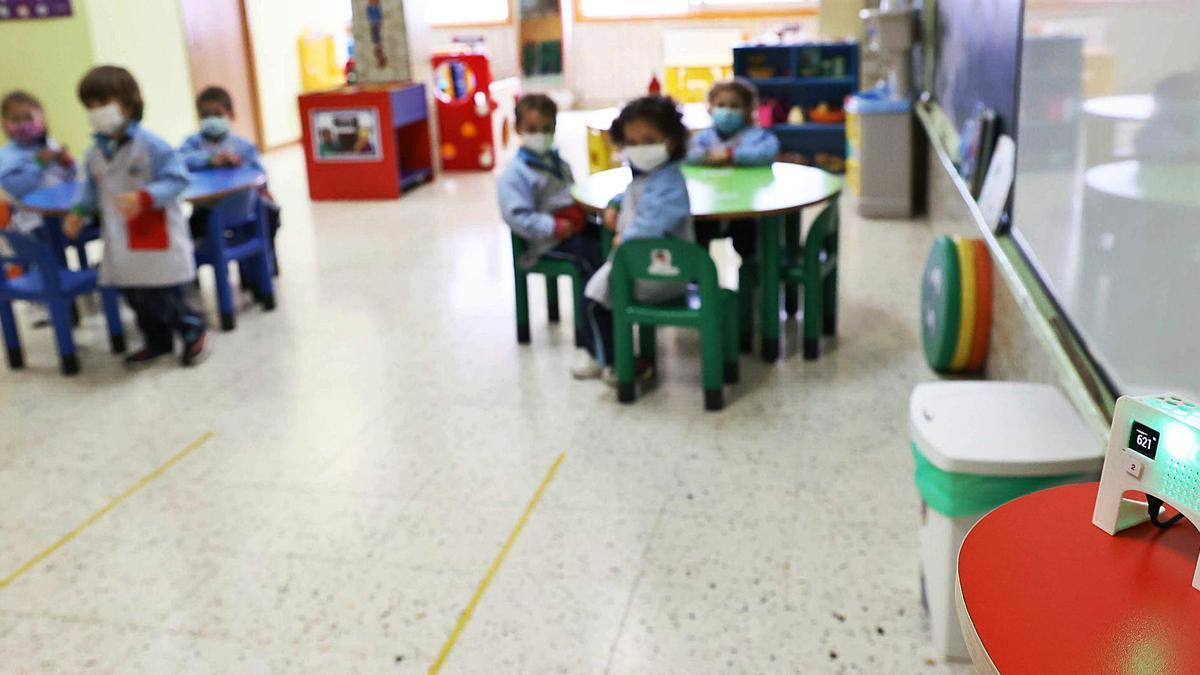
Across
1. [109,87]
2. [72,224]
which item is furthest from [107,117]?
[72,224]

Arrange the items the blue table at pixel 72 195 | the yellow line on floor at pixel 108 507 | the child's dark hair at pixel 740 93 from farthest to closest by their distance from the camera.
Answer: the child's dark hair at pixel 740 93 < the blue table at pixel 72 195 < the yellow line on floor at pixel 108 507

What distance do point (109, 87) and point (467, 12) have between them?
10.4m

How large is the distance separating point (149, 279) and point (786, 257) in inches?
102

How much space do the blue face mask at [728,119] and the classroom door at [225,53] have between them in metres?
6.30

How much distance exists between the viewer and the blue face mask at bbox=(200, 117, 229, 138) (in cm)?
523

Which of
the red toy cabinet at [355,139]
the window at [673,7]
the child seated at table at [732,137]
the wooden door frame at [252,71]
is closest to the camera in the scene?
the child seated at table at [732,137]

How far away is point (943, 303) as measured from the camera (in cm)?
365

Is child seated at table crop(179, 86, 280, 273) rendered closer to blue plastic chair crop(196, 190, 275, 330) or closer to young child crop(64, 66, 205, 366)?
blue plastic chair crop(196, 190, 275, 330)

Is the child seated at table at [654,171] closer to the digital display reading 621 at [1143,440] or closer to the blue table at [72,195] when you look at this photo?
the blue table at [72,195]

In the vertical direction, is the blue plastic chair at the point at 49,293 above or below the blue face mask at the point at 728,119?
below

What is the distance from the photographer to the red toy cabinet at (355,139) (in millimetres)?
7715

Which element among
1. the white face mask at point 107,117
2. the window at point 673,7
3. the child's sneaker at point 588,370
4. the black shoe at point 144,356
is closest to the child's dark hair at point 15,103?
the white face mask at point 107,117

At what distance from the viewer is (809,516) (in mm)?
2871

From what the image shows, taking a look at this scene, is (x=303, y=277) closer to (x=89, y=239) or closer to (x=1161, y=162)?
(x=89, y=239)
